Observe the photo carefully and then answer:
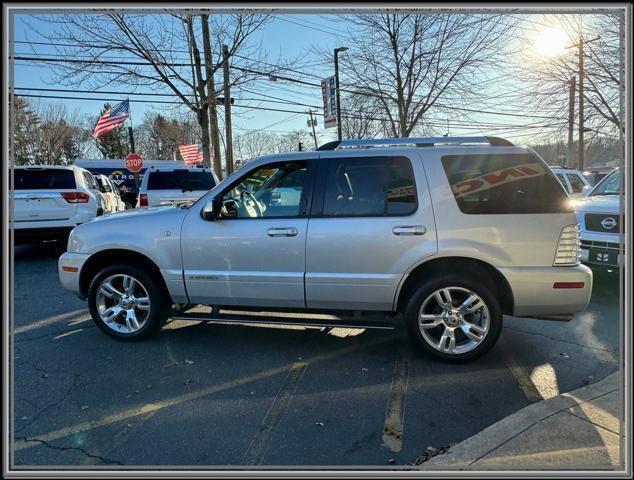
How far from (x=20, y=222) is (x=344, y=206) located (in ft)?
24.2

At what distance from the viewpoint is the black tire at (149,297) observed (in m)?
4.21

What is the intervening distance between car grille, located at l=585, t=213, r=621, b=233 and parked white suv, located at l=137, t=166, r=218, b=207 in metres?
7.61

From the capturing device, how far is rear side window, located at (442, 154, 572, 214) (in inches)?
141

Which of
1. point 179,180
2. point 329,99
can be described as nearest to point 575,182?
point 329,99

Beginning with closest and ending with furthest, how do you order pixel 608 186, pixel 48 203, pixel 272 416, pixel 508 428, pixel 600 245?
pixel 508 428 < pixel 272 416 < pixel 600 245 < pixel 608 186 < pixel 48 203

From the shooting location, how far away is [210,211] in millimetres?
3986

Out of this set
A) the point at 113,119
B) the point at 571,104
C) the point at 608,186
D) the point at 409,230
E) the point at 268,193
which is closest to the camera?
the point at 409,230

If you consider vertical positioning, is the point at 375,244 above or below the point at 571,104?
below

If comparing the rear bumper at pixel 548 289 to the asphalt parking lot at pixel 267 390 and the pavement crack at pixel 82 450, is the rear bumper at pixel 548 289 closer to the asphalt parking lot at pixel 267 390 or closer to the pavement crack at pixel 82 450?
the asphalt parking lot at pixel 267 390

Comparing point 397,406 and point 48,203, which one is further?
point 48,203

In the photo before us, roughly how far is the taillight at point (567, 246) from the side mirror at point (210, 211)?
299cm

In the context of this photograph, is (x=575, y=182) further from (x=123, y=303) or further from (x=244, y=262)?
(x=123, y=303)

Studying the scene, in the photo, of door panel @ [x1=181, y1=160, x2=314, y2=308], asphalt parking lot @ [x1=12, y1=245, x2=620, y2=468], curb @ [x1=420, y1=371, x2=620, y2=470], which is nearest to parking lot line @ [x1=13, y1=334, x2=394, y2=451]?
asphalt parking lot @ [x1=12, y1=245, x2=620, y2=468]

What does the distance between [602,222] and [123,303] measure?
19.6 ft
